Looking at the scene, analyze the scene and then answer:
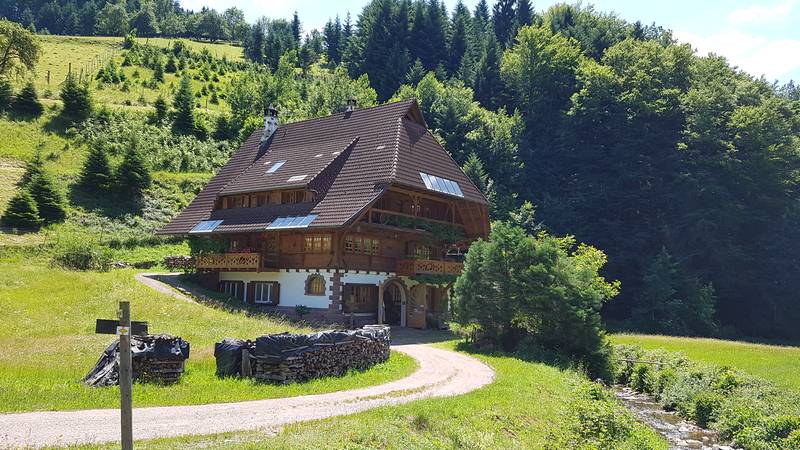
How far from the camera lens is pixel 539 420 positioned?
15562mm

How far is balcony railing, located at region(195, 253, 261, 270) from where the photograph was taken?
35125mm

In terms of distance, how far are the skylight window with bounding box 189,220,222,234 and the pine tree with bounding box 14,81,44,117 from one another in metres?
32.3

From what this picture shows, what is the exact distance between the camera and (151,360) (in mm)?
15930

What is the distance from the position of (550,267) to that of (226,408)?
1678cm

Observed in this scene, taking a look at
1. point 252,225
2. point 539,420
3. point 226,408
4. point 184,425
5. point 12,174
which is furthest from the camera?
point 12,174

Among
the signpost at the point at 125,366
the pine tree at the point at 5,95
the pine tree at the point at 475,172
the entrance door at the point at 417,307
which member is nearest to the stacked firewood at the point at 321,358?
the signpost at the point at 125,366

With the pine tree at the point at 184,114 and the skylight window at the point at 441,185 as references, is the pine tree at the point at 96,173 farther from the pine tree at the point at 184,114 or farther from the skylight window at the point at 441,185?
the skylight window at the point at 441,185

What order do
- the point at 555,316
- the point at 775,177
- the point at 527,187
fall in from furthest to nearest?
1. the point at 527,187
2. the point at 775,177
3. the point at 555,316

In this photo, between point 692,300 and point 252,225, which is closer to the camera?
point 252,225

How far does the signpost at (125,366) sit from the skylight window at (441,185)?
27.1 meters

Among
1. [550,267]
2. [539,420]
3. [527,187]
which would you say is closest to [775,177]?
[527,187]

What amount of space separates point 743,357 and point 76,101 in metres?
59.8

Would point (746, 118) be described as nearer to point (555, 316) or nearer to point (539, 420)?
point (555, 316)

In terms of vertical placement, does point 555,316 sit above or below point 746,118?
below
